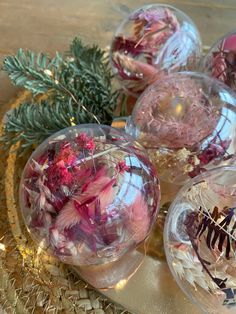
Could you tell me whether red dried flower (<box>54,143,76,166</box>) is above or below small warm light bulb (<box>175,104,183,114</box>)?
below

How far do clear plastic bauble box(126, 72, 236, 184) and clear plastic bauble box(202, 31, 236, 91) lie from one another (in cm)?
5

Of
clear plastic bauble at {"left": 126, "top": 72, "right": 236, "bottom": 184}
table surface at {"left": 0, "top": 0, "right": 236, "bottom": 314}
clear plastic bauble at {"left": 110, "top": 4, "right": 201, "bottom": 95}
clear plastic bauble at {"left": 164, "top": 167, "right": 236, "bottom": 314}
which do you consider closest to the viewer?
clear plastic bauble at {"left": 164, "top": 167, "right": 236, "bottom": 314}

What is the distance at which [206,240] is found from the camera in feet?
1.91

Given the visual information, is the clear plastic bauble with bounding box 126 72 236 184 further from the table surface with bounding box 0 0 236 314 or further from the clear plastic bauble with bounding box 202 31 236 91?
the table surface with bounding box 0 0 236 314

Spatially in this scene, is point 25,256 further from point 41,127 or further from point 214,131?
point 214,131

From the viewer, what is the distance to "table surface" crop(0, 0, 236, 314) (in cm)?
115

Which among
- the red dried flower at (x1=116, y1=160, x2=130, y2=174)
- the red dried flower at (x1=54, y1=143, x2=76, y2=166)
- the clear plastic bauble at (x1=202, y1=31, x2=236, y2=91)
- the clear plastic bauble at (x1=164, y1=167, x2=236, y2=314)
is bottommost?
the clear plastic bauble at (x1=164, y1=167, x2=236, y2=314)

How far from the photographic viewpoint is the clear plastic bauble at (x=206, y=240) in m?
0.57

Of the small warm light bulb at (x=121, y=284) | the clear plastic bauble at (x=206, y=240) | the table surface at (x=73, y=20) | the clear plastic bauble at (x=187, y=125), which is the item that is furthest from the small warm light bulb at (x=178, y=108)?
the table surface at (x=73, y=20)

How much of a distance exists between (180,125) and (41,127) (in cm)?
21

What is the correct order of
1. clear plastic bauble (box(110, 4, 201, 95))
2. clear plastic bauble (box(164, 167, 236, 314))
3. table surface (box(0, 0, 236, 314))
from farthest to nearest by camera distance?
table surface (box(0, 0, 236, 314))
clear plastic bauble (box(110, 4, 201, 95))
clear plastic bauble (box(164, 167, 236, 314))

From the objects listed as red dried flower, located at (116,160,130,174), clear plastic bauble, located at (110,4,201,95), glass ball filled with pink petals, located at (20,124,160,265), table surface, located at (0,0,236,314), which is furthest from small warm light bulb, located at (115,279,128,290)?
table surface, located at (0,0,236,314)

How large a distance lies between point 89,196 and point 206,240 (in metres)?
0.13

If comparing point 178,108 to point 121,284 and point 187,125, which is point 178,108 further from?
point 121,284
